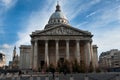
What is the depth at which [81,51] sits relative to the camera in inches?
2375

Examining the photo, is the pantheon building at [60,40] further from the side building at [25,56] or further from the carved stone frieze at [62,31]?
the side building at [25,56]

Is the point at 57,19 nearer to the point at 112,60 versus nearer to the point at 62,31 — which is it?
the point at 62,31

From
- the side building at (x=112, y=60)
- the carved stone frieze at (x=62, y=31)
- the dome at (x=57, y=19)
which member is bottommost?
the side building at (x=112, y=60)

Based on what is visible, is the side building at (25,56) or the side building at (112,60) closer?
the side building at (25,56)

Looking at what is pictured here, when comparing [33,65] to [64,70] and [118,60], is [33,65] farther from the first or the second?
[118,60]

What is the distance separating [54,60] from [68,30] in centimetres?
958

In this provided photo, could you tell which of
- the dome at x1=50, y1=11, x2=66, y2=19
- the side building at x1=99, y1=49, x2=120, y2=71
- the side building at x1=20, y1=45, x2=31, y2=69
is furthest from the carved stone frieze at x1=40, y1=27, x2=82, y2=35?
the side building at x1=99, y1=49, x2=120, y2=71

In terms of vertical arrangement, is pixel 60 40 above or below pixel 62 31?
below

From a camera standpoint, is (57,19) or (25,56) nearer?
(25,56)

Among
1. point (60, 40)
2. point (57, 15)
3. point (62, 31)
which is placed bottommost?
point (60, 40)

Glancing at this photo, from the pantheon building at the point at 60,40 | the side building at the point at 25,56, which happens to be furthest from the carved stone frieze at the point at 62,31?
the side building at the point at 25,56

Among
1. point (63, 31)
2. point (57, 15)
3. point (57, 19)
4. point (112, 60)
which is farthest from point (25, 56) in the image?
point (112, 60)

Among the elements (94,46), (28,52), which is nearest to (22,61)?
(28,52)

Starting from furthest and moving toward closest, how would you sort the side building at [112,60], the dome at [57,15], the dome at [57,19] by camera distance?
the side building at [112,60] < the dome at [57,15] < the dome at [57,19]
